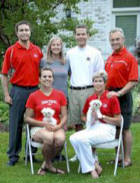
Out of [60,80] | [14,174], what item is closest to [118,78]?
[60,80]

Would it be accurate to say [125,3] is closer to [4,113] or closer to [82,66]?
[4,113]

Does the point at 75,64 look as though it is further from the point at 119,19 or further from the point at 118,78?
the point at 119,19

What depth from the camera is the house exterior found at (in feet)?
42.4

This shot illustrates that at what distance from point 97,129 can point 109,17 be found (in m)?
7.86

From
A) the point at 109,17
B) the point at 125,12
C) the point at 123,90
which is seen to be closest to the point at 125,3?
the point at 125,12

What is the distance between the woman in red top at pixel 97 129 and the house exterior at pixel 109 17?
23.7 feet

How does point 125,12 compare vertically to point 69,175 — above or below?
above

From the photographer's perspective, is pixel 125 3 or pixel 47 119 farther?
pixel 125 3

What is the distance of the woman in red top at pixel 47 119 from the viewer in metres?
5.61

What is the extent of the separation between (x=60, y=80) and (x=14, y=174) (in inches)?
55.9

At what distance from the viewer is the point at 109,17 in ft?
42.7

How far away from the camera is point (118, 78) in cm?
579

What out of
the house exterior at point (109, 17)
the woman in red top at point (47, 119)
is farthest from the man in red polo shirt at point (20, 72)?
the house exterior at point (109, 17)

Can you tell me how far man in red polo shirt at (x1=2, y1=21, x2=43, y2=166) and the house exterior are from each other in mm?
7071
